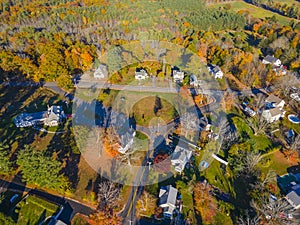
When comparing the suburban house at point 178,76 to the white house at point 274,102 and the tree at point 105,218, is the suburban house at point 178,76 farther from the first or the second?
the tree at point 105,218

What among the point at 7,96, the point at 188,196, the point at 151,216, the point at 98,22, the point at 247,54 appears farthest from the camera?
the point at 98,22

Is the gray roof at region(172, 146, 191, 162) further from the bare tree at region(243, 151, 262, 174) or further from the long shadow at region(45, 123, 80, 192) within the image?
the long shadow at region(45, 123, 80, 192)

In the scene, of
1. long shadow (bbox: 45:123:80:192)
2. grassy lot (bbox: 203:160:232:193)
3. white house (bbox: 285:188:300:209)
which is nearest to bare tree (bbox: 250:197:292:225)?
white house (bbox: 285:188:300:209)

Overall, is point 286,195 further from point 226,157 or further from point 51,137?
point 51,137

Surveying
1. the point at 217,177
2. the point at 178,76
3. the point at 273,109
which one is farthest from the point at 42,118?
the point at 273,109

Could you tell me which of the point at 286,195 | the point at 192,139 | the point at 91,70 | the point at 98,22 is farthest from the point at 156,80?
the point at 98,22

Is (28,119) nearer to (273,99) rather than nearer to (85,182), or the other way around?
(85,182)
